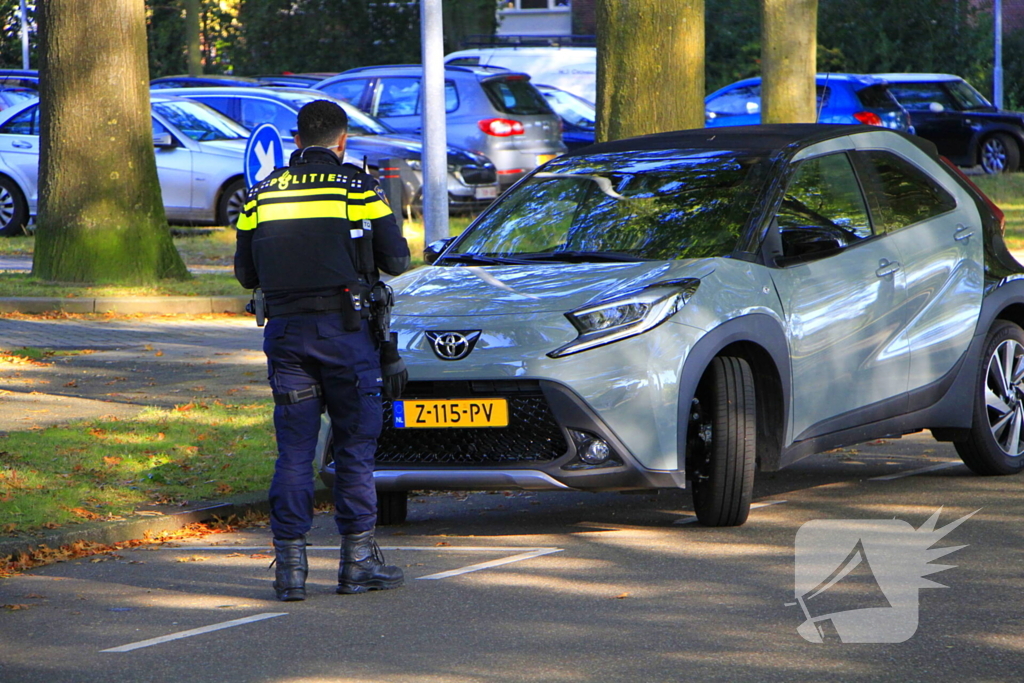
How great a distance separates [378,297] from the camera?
5555mm

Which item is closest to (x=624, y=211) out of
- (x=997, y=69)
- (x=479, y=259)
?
(x=479, y=259)

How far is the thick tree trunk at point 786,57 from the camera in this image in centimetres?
1888

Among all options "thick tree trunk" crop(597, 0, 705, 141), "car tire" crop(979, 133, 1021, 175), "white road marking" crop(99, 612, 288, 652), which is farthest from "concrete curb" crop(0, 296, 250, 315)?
"car tire" crop(979, 133, 1021, 175)

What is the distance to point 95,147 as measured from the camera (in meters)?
14.1

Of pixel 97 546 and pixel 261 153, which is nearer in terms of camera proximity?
pixel 97 546

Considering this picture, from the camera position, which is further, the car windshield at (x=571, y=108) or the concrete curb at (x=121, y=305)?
the car windshield at (x=571, y=108)

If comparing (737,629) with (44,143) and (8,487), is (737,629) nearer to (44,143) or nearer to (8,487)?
(8,487)

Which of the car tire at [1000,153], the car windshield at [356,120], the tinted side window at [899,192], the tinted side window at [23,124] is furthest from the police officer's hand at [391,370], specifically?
the car tire at [1000,153]

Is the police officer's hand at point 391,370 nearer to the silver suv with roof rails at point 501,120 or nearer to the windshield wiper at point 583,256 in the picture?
the windshield wiper at point 583,256

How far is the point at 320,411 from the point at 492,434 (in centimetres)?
86

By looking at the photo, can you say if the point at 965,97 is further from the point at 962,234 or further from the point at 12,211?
the point at 962,234

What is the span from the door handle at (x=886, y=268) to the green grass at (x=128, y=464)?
2989 mm

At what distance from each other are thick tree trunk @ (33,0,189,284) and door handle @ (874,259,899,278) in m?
8.85
